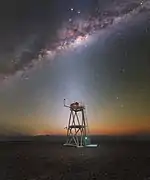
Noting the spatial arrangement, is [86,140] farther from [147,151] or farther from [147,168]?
[147,168]

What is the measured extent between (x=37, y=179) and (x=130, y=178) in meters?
3.55

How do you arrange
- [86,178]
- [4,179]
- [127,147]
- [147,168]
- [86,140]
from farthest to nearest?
1. [127,147]
2. [86,140]
3. [147,168]
4. [86,178]
5. [4,179]

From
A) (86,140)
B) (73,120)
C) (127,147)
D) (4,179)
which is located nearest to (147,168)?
(4,179)

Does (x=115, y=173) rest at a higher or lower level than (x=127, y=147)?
lower

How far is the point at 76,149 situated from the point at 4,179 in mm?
28534

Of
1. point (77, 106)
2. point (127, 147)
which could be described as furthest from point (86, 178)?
point (127, 147)

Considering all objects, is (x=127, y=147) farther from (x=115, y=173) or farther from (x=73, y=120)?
(x=115, y=173)

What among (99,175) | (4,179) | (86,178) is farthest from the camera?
(99,175)

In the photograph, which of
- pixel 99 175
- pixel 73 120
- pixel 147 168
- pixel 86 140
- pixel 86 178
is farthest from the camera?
pixel 86 140

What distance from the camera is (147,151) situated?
32.2 meters

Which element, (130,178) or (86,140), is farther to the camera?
(86,140)

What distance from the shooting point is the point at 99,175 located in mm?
17781

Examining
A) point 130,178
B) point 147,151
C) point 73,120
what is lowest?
point 130,178

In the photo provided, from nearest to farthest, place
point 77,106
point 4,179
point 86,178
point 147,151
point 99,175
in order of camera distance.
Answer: point 4,179
point 86,178
point 99,175
point 77,106
point 147,151
